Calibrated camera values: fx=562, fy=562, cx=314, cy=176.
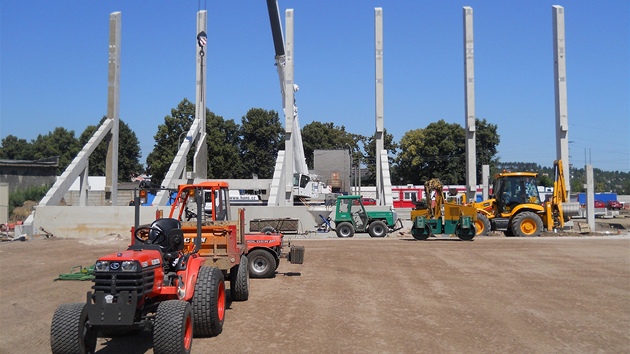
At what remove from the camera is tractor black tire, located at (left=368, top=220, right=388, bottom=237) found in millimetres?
25656

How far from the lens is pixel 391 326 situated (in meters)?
8.28

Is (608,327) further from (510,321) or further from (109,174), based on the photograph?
(109,174)

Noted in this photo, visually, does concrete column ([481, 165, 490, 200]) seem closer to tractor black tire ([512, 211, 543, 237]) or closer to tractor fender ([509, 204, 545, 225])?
tractor fender ([509, 204, 545, 225])

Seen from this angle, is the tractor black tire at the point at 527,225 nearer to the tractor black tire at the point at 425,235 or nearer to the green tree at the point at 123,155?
the tractor black tire at the point at 425,235

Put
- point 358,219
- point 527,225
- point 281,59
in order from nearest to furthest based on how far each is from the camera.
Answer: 1. point 527,225
2. point 358,219
3. point 281,59

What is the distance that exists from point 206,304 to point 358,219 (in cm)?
1926

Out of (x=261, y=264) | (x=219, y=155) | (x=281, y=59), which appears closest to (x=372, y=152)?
(x=219, y=155)

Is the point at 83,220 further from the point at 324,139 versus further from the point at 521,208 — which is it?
the point at 324,139

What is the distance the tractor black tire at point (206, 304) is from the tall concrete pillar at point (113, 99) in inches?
923

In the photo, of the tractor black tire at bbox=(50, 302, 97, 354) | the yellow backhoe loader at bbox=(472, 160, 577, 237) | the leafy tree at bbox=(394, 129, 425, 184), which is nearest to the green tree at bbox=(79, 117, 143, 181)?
the leafy tree at bbox=(394, 129, 425, 184)

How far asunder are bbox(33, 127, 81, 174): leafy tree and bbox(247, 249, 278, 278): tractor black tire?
256 ft

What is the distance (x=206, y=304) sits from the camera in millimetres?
7203

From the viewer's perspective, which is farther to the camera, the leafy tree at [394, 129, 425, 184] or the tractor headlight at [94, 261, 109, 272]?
the leafy tree at [394, 129, 425, 184]

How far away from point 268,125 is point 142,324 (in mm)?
73700
